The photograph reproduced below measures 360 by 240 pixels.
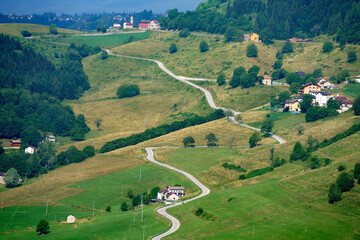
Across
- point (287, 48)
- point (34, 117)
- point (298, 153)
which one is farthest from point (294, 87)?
point (34, 117)

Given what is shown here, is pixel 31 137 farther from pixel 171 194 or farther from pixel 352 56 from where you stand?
pixel 352 56

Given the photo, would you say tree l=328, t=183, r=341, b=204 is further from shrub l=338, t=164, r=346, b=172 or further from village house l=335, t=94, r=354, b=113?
village house l=335, t=94, r=354, b=113

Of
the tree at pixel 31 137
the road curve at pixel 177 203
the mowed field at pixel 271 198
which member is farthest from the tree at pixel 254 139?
the tree at pixel 31 137

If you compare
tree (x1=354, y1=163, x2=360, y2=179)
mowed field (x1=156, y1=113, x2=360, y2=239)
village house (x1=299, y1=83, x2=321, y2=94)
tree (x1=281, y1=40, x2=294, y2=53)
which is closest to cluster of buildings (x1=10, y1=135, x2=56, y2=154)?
mowed field (x1=156, y1=113, x2=360, y2=239)

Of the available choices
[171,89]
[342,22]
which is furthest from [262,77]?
[342,22]

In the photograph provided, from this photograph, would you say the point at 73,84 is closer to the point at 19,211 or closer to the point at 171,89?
the point at 171,89
